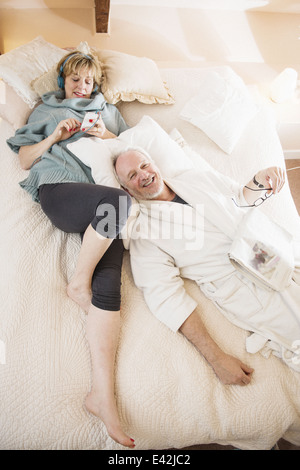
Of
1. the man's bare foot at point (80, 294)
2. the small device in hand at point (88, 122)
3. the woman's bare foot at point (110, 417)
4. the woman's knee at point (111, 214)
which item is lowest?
the woman's bare foot at point (110, 417)

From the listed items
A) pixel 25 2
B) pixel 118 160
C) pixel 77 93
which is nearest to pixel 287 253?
pixel 118 160

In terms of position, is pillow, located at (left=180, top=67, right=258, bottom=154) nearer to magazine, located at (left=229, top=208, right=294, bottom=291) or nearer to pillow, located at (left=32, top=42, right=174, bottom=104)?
pillow, located at (left=32, top=42, right=174, bottom=104)

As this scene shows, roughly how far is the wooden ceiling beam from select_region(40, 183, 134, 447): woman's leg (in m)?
1.51

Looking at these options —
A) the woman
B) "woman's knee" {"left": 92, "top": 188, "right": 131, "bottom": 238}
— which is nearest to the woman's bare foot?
the woman

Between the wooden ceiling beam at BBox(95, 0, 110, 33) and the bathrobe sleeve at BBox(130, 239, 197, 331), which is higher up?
the wooden ceiling beam at BBox(95, 0, 110, 33)

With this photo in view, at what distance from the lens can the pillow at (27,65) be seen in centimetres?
162

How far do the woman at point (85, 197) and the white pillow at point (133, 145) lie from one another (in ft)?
0.24

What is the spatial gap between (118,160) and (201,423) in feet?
3.42

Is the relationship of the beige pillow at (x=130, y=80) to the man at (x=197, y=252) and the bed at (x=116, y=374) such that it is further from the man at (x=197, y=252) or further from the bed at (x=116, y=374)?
the bed at (x=116, y=374)

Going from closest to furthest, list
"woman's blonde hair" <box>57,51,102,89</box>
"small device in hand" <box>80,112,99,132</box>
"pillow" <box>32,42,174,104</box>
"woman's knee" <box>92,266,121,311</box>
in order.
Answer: "woman's knee" <box>92,266,121,311</box>, "small device in hand" <box>80,112,99,132</box>, "woman's blonde hair" <box>57,51,102,89</box>, "pillow" <box>32,42,174,104</box>

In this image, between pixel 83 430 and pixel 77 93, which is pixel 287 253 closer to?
pixel 83 430

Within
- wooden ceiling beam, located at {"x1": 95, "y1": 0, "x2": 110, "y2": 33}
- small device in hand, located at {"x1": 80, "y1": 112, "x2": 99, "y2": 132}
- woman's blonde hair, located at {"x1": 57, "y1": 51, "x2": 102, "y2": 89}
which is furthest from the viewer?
wooden ceiling beam, located at {"x1": 95, "y1": 0, "x2": 110, "y2": 33}

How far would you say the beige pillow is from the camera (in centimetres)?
Result: 172

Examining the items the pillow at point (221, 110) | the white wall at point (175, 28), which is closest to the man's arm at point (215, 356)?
the pillow at point (221, 110)
